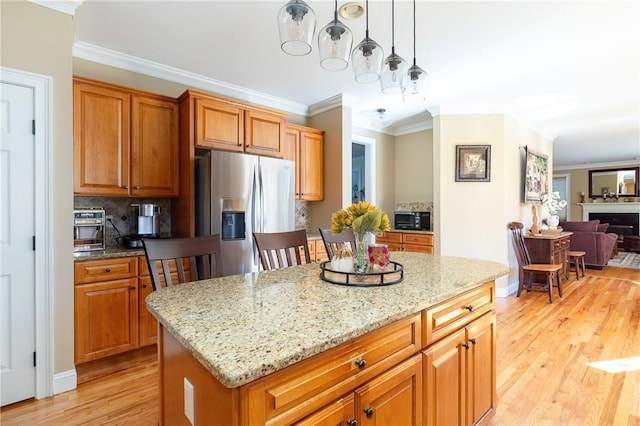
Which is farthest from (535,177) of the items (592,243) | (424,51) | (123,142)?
(123,142)

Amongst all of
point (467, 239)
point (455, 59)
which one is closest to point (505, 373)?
point (467, 239)

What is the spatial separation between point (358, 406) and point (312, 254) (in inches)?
102

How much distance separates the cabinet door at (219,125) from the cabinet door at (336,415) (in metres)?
2.60

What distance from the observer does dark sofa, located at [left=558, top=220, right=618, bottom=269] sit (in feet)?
19.6

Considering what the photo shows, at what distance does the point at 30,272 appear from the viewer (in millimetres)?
2033

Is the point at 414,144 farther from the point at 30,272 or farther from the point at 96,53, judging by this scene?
the point at 30,272

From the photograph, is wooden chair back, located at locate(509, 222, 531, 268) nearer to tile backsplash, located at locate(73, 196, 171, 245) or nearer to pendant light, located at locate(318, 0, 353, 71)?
pendant light, located at locate(318, 0, 353, 71)

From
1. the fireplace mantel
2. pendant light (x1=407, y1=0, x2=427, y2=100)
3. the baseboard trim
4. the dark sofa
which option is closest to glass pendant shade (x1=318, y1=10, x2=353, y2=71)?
pendant light (x1=407, y1=0, x2=427, y2=100)

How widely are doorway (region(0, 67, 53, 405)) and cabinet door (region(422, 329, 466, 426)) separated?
2.30m

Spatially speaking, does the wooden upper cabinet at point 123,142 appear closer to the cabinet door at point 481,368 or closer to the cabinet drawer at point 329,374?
the cabinet drawer at point 329,374

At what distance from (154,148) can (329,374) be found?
271 cm

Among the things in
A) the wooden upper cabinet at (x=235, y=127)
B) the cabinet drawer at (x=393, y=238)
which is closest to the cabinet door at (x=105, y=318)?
the wooden upper cabinet at (x=235, y=127)

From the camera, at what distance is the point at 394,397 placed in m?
1.12

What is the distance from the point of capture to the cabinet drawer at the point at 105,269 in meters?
2.29
